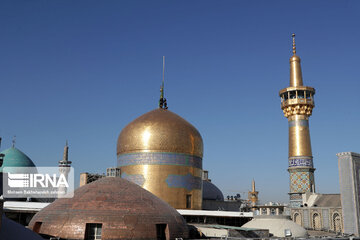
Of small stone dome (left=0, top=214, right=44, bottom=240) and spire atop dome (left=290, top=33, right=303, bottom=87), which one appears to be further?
spire atop dome (left=290, top=33, right=303, bottom=87)

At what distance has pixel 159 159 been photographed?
1219 inches

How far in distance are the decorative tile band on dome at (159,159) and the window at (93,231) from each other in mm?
11327

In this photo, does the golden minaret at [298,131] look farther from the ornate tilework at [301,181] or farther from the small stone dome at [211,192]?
the small stone dome at [211,192]

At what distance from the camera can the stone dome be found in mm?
19688

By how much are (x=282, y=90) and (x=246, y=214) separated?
52.3ft

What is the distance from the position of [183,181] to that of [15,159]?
22.1m

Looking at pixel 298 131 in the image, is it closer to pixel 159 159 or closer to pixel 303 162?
pixel 303 162

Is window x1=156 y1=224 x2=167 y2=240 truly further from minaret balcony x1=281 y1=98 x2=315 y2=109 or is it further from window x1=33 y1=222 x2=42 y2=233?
minaret balcony x1=281 y1=98 x2=315 y2=109

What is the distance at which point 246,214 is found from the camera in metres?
34.4

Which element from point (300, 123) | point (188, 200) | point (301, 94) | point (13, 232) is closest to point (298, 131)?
point (300, 123)

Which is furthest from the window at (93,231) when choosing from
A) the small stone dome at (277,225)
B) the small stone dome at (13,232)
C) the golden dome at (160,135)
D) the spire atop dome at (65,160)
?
the spire atop dome at (65,160)

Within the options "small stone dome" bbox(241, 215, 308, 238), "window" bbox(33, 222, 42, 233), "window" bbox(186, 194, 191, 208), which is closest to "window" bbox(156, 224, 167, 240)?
"window" bbox(33, 222, 42, 233)

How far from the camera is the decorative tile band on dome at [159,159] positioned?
→ 30984mm

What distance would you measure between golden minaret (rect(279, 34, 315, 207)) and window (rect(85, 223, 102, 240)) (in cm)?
2627
